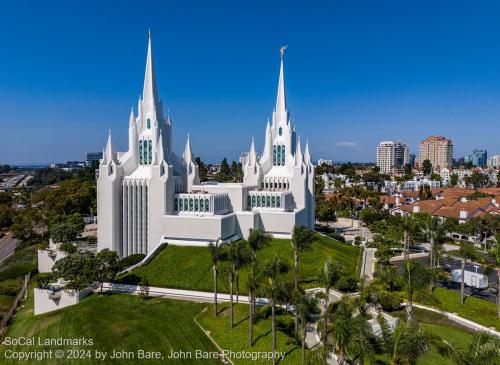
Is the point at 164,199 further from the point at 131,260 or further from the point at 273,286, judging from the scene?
the point at 273,286

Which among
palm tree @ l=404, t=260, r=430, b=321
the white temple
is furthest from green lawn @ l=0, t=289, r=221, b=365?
palm tree @ l=404, t=260, r=430, b=321

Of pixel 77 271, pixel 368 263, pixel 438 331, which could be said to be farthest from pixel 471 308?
pixel 77 271

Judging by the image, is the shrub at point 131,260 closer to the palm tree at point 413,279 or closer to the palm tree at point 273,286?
the palm tree at point 273,286

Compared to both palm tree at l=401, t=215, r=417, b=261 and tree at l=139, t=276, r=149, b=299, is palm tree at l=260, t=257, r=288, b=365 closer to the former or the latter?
tree at l=139, t=276, r=149, b=299

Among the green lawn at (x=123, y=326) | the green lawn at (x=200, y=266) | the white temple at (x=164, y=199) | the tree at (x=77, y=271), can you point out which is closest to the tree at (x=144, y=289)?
the green lawn at (x=123, y=326)

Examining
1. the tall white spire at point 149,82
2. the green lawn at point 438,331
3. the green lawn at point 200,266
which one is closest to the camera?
the green lawn at point 438,331

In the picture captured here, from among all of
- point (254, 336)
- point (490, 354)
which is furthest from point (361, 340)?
point (254, 336)
